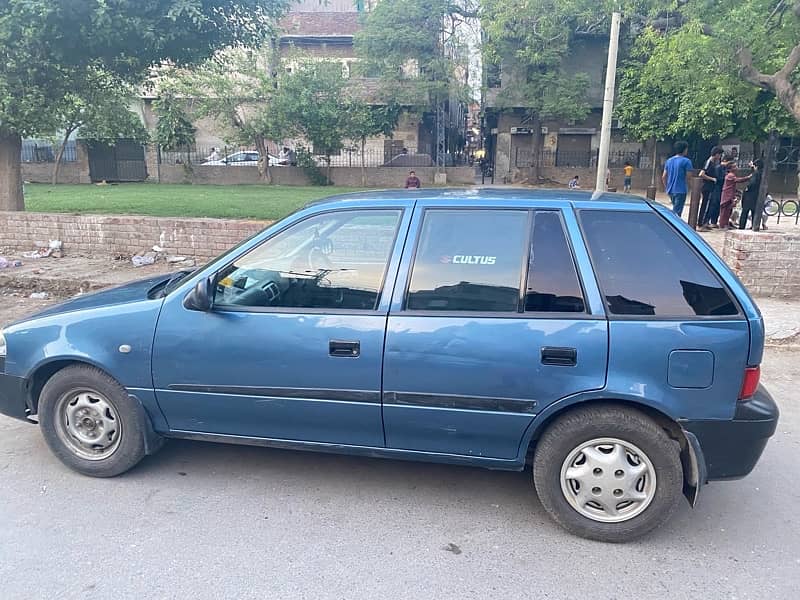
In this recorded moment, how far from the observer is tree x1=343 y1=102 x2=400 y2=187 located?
28531 millimetres

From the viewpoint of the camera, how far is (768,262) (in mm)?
7746

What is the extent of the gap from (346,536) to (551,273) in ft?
5.56

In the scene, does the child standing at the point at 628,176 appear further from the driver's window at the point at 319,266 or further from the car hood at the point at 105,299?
the car hood at the point at 105,299

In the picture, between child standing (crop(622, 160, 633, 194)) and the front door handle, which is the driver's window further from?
child standing (crop(622, 160, 633, 194))

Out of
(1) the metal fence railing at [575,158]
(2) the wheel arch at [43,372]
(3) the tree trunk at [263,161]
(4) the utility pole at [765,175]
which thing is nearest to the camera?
(2) the wheel arch at [43,372]

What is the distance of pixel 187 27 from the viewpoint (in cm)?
937

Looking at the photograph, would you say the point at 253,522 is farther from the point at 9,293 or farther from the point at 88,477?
the point at 9,293

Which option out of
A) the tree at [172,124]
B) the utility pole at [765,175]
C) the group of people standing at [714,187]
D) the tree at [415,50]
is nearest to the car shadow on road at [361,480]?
the utility pole at [765,175]

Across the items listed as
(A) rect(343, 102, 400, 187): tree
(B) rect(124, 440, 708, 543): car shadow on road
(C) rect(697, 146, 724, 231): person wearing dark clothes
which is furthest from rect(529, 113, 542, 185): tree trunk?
(B) rect(124, 440, 708, 543): car shadow on road

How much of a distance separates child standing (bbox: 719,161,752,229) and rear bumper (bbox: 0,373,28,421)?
1268cm

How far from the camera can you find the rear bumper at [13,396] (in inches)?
147

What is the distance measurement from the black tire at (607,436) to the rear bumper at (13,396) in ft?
9.92

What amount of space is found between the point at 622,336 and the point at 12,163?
12.3 meters

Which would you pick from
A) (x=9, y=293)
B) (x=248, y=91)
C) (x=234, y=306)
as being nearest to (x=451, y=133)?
(x=248, y=91)
